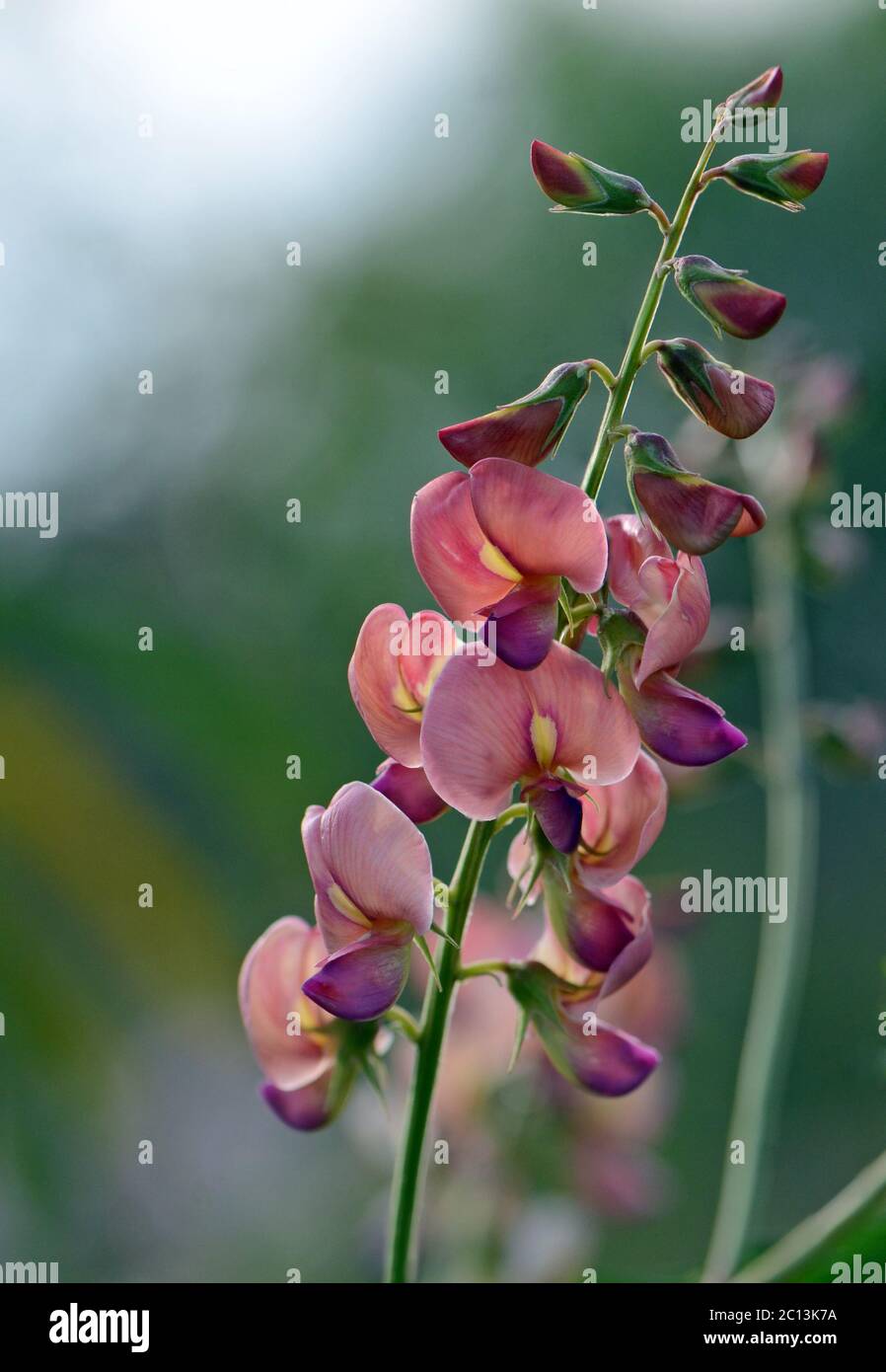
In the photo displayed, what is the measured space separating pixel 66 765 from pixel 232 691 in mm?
770

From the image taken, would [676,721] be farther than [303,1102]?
No

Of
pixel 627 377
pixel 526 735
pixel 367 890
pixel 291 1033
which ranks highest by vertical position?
pixel 627 377

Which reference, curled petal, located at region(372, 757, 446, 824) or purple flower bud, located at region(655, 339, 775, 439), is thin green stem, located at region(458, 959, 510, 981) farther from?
purple flower bud, located at region(655, 339, 775, 439)

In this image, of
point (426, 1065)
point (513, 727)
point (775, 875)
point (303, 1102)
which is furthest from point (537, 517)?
point (775, 875)

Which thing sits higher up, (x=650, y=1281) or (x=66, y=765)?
(x=66, y=765)

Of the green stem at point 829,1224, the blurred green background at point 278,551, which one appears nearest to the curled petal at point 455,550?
the green stem at point 829,1224

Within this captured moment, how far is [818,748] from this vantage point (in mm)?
1561

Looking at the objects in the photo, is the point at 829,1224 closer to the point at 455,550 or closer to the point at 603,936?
the point at 603,936

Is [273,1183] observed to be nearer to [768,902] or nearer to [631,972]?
[768,902]

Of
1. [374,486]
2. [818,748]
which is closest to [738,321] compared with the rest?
[818,748]

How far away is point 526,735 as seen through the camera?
84 centimetres

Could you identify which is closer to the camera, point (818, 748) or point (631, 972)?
point (631, 972)

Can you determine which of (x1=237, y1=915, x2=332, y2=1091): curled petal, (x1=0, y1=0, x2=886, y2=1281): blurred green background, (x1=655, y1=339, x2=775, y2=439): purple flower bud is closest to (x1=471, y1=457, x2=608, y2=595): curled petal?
(x1=655, y1=339, x2=775, y2=439): purple flower bud

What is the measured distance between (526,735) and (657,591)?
128mm
